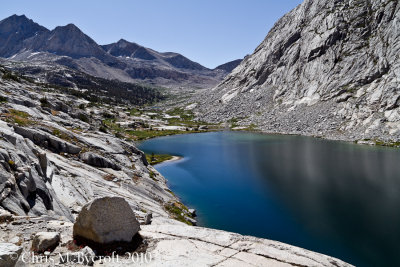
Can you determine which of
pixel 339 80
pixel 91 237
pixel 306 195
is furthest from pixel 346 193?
pixel 339 80

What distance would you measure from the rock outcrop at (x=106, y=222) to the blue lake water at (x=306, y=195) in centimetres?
2751

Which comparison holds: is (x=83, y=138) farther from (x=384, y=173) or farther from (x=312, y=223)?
(x=384, y=173)

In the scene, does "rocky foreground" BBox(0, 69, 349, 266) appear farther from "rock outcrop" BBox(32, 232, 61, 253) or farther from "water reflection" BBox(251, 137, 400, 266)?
"water reflection" BBox(251, 137, 400, 266)

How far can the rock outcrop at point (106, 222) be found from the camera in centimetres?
1386

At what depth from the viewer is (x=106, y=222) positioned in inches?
558

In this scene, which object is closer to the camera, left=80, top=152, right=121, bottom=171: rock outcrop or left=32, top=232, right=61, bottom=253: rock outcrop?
left=32, top=232, right=61, bottom=253: rock outcrop

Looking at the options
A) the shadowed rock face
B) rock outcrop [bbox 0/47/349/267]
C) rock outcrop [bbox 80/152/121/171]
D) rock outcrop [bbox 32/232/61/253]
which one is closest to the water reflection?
rock outcrop [bbox 0/47/349/267]

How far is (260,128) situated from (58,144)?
130713 mm

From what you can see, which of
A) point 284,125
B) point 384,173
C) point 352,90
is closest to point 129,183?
point 384,173

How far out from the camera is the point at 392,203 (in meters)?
46.6

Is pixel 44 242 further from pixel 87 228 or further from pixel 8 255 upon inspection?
pixel 8 255

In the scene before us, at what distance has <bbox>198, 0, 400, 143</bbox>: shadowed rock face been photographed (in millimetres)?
121925

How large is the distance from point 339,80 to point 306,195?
4788 inches

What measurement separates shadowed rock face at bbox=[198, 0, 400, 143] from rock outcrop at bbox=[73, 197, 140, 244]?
385ft
